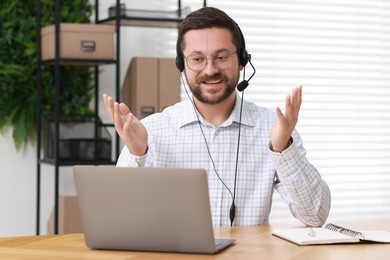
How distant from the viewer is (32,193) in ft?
12.8

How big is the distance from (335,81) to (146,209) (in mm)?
3183

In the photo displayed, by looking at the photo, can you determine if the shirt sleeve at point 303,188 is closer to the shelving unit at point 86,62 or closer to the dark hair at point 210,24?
the dark hair at point 210,24

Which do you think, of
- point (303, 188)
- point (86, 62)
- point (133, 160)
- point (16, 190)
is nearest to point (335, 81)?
point (86, 62)

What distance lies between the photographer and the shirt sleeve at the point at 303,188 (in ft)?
7.05

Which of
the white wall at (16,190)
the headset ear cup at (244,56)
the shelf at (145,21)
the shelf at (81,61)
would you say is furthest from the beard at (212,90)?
the white wall at (16,190)

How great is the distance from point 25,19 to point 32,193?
921mm

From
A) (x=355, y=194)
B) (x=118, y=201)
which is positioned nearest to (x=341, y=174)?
(x=355, y=194)

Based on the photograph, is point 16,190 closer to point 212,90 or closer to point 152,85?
point 152,85

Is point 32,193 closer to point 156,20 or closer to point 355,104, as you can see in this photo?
point 156,20

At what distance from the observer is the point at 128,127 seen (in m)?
2.02

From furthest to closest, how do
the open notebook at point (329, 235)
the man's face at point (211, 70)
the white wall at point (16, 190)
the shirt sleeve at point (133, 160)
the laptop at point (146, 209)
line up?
the white wall at point (16, 190) < the man's face at point (211, 70) < the shirt sleeve at point (133, 160) < the open notebook at point (329, 235) < the laptop at point (146, 209)

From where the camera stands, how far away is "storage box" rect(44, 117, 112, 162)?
362 centimetres

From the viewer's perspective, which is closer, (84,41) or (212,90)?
(212,90)

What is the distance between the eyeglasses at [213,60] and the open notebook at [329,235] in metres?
0.63
